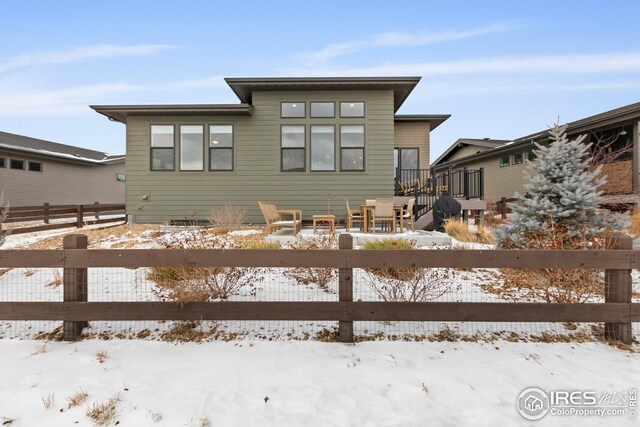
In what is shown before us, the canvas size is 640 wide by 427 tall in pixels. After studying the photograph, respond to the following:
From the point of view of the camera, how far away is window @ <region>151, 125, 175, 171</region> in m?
11.2

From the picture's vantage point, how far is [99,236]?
8.69 metres

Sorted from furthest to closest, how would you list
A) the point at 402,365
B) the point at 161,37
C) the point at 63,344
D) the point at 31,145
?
the point at 31,145 → the point at 161,37 → the point at 63,344 → the point at 402,365

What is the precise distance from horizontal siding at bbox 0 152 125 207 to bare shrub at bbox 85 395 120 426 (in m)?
20.4

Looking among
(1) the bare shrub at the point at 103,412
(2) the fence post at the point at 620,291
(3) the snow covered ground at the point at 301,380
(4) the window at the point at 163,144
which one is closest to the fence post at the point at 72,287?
(3) the snow covered ground at the point at 301,380

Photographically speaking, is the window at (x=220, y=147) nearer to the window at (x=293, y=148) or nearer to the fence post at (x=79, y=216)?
the window at (x=293, y=148)

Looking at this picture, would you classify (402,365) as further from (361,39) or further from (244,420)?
(361,39)

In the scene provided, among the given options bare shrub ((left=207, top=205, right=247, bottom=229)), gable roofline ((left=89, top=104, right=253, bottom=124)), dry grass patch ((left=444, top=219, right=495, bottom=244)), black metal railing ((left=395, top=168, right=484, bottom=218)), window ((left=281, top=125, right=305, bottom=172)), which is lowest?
dry grass patch ((left=444, top=219, right=495, bottom=244))

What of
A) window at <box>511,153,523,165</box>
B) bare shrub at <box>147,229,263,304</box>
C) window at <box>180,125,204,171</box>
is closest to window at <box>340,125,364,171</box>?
window at <box>180,125,204,171</box>

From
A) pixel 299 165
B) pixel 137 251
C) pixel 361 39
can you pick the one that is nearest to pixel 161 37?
pixel 361 39

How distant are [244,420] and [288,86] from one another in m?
10.8

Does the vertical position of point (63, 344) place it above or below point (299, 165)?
below

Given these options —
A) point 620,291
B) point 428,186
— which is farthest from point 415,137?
point 620,291

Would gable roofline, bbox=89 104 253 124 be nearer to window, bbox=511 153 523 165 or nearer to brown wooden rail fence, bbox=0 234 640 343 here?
brown wooden rail fence, bbox=0 234 640 343

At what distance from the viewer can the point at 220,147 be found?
36.8 ft
